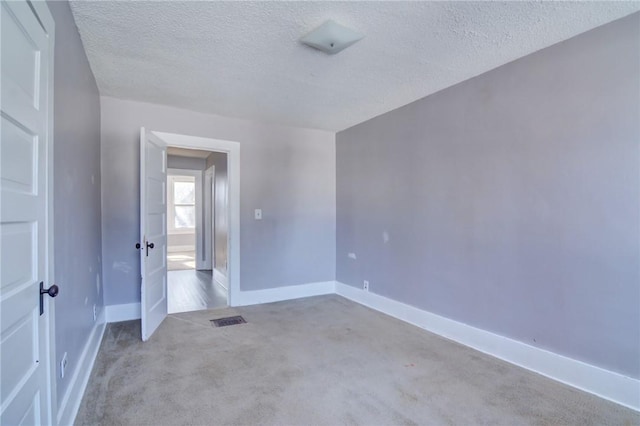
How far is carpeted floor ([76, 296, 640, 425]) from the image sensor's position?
1953 mm

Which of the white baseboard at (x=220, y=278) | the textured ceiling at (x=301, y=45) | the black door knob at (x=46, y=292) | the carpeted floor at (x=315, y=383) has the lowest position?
the carpeted floor at (x=315, y=383)

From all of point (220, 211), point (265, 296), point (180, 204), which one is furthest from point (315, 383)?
point (180, 204)

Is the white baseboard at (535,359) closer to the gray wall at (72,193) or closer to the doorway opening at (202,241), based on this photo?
the doorway opening at (202,241)

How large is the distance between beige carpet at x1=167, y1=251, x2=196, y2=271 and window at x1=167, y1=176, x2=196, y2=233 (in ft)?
2.49

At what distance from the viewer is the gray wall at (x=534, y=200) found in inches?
82.1

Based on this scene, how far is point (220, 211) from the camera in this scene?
5.89 meters

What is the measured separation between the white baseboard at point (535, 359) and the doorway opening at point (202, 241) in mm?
2461

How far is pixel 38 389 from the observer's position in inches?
51.8

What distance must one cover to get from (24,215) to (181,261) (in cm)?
699

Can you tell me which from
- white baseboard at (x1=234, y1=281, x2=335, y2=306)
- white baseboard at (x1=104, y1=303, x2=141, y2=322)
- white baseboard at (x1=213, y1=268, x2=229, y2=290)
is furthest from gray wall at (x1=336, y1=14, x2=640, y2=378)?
white baseboard at (x1=104, y1=303, x2=141, y2=322)

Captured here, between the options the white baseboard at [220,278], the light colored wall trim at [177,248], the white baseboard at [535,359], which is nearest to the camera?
the white baseboard at [535,359]

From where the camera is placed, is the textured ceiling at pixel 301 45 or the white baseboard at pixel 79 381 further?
the textured ceiling at pixel 301 45

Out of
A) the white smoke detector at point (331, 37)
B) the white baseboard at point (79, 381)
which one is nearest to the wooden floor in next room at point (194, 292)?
the white baseboard at point (79, 381)

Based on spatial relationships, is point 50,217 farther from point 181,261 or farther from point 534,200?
point 181,261
